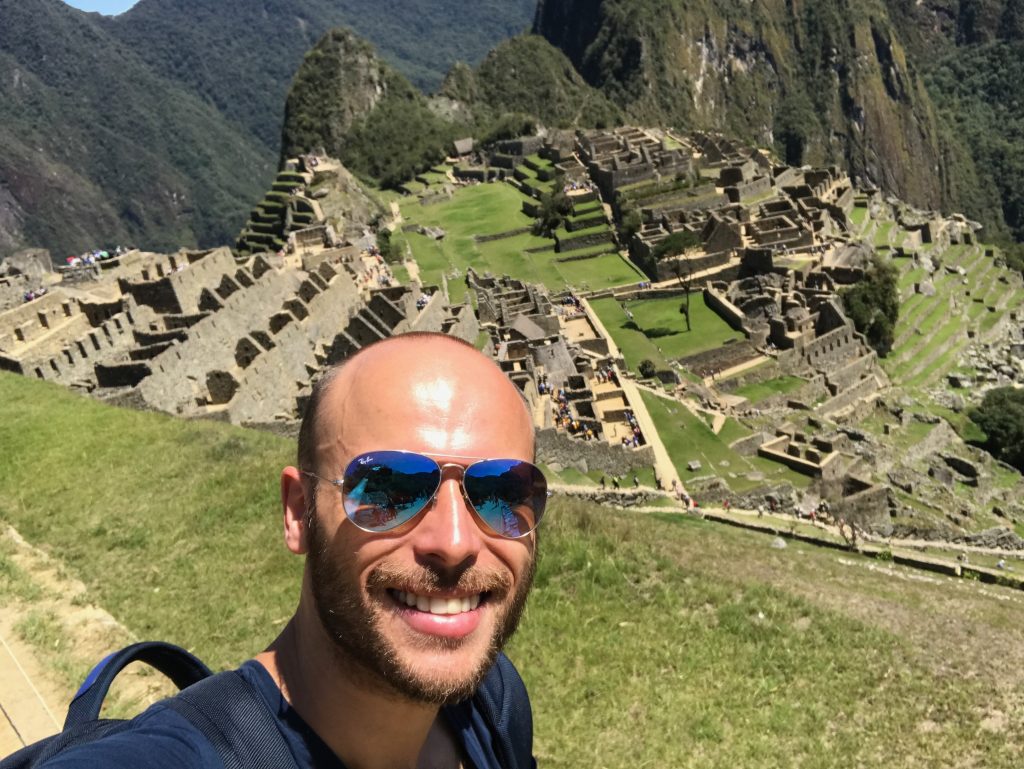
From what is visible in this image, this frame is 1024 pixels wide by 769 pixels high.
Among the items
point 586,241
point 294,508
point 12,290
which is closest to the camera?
point 294,508

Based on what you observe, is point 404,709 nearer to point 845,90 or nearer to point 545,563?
point 545,563

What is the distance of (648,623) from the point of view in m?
6.63

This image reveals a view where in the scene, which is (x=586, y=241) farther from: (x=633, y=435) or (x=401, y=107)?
(x=401, y=107)

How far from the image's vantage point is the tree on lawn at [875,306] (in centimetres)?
3591

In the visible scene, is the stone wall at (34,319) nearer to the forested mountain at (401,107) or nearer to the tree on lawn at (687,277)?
the tree on lawn at (687,277)

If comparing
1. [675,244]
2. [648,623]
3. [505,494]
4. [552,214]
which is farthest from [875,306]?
[505,494]

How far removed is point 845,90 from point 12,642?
207 meters

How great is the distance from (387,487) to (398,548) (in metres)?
0.17

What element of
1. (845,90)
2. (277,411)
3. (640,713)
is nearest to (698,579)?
(640,713)

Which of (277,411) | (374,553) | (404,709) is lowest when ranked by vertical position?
(277,411)

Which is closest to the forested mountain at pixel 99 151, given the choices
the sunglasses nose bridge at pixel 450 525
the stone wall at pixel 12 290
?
the stone wall at pixel 12 290

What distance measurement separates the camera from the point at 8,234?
95.9 metres

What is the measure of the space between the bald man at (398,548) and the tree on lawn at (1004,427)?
3593 centimetres

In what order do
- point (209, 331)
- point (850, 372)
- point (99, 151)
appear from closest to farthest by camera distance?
point (209, 331) → point (850, 372) → point (99, 151)
